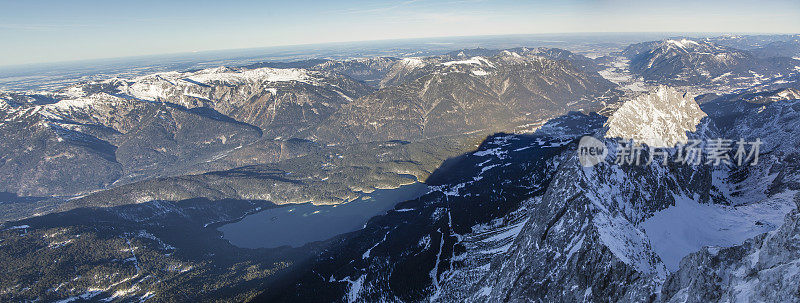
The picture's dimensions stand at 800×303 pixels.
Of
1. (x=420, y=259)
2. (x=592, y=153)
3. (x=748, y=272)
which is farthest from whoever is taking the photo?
(x=420, y=259)

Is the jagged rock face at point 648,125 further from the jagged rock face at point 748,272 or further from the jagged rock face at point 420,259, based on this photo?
the jagged rock face at point 748,272

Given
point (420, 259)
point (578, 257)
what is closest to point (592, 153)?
point (578, 257)

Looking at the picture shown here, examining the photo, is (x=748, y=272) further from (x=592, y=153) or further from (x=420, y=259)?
(x=420, y=259)

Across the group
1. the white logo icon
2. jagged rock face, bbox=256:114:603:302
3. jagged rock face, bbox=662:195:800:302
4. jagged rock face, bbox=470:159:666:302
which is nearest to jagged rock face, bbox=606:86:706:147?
the white logo icon

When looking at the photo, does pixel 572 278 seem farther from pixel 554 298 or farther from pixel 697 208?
pixel 697 208

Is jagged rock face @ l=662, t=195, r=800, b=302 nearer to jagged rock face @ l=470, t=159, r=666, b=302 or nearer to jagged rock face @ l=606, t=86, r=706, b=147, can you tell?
jagged rock face @ l=470, t=159, r=666, b=302

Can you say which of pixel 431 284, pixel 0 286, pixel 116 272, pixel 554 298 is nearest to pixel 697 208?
pixel 554 298

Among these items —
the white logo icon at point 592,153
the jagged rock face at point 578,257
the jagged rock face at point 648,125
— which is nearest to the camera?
the jagged rock face at point 578,257

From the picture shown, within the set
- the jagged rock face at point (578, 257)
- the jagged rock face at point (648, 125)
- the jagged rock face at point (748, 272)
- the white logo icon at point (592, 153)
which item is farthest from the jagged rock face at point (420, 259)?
the jagged rock face at point (748, 272)
